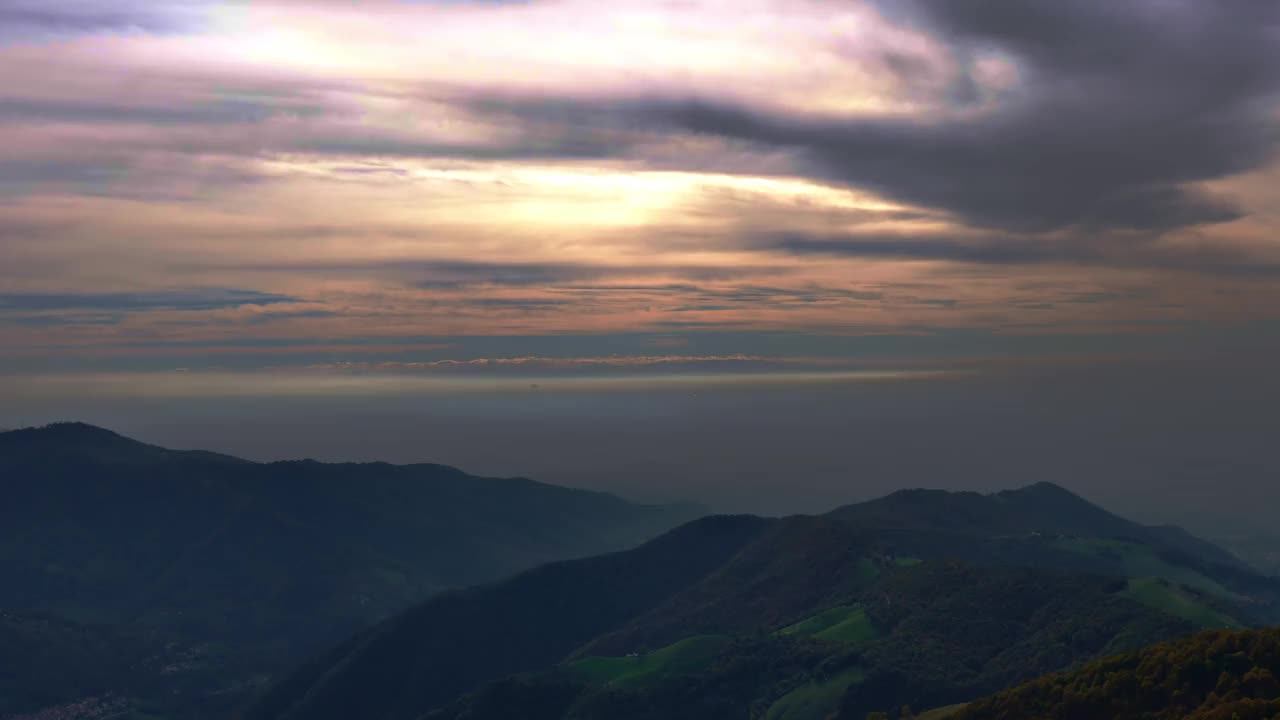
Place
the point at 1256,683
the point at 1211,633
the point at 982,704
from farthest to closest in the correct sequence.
Answer: the point at 982,704 < the point at 1211,633 < the point at 1256,683

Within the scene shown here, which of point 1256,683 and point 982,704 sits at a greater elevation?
point 1256,683

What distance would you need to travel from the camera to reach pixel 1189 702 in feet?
504

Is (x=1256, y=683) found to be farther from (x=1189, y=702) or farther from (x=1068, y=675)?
(x=1068, y=675)

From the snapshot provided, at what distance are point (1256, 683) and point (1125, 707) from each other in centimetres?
1806

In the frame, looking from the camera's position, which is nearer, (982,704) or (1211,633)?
(1211,633)

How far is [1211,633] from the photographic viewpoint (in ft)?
548

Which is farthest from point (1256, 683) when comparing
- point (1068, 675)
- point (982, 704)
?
point (982, 704)

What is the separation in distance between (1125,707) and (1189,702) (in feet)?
28.8

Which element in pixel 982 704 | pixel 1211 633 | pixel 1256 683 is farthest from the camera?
pixel 982 704

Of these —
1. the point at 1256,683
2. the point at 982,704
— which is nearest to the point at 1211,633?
the point at 1256,683

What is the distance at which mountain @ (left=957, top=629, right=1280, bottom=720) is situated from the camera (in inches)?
5940

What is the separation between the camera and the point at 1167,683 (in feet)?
516

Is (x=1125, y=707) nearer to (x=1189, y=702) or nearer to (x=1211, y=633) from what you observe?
(x=1189, y=702)

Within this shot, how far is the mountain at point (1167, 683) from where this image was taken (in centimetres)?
15088
